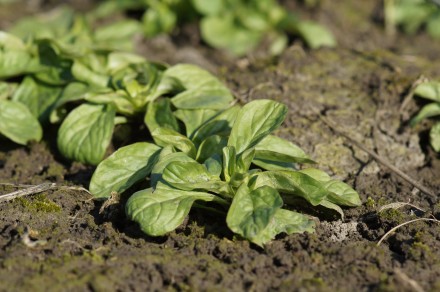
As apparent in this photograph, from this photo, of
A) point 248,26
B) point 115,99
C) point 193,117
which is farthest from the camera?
point 248,26

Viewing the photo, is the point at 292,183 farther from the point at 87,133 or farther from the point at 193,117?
the point at 87,133

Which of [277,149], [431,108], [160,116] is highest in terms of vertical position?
[431,108]

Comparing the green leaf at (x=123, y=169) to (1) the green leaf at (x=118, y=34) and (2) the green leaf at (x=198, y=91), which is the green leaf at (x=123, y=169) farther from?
(1) the green leaf at (x=118, y=34)

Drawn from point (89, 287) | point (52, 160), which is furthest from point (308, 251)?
point (52, 160)

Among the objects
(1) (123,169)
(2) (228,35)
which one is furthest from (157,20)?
(1) (123,169)

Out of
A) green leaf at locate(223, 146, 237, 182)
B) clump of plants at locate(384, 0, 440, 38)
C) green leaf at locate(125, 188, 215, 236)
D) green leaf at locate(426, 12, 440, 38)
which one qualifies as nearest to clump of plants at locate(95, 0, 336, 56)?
clump of plants at locate(384, 0, 440, 38)
